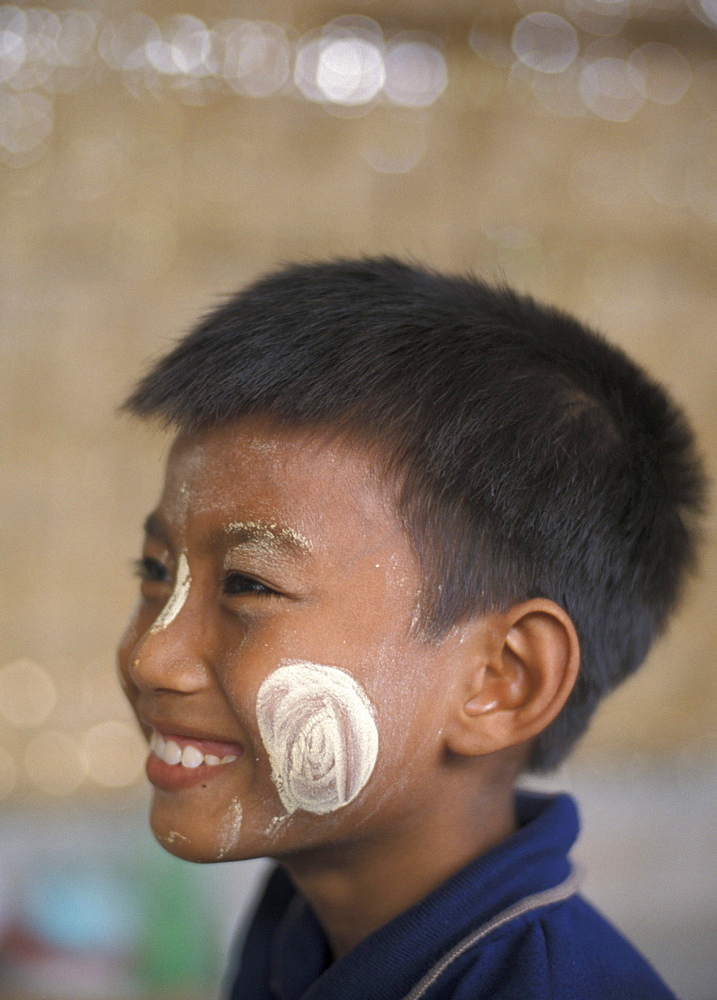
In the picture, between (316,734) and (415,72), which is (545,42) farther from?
(316,734)

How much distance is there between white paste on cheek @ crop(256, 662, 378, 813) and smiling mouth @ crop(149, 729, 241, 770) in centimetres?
5

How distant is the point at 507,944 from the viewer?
774 millimetres

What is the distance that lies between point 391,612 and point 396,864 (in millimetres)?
231

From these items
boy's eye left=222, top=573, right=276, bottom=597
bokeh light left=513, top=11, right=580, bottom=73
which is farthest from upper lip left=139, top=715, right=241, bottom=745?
bokeh light left=513, top=11, right=580, bottom=73

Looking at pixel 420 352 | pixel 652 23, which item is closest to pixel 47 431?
pixel 420 352

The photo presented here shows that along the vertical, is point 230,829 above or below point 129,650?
below

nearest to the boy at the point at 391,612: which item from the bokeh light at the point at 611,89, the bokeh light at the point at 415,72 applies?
the bokeh light at the point at 415,72

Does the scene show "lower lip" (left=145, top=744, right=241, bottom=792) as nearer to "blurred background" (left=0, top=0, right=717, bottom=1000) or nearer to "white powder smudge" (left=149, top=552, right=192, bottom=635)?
"white powder smudge" (left=149, top=552, right=192, bottom=635)

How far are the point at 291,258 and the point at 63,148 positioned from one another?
448 millimetres

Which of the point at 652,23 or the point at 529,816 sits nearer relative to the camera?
the point at 529,816

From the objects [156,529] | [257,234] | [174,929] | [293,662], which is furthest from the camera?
[257,234]

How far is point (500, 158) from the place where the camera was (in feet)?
6.13

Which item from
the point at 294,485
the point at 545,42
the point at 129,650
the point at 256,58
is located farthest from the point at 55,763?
the point at 545,42

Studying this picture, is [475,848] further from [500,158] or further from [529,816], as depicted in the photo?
[500,158]
